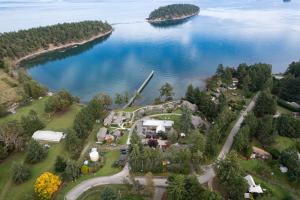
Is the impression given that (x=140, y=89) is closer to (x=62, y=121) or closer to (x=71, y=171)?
(x=62, y=121)

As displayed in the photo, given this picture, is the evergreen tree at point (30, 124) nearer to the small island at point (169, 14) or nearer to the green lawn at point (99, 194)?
the green lawn at point (99, 194)

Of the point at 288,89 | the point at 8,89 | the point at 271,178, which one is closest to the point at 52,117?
the point at 8,89

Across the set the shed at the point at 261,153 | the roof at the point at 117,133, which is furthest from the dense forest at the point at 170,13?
the shed at the point at 261,153

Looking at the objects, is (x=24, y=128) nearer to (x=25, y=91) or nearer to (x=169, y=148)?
(x=25, y=91)

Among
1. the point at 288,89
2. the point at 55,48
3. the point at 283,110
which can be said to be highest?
the point at 55,48

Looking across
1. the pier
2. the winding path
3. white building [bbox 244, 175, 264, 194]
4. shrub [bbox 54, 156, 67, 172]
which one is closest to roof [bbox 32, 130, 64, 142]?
shrub [bbox 54, 156, 67, 172]

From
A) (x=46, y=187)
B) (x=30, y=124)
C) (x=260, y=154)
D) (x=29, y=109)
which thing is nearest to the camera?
(x=46, y=187)

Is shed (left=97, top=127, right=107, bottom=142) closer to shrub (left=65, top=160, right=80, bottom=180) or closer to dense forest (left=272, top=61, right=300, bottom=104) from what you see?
shrub (left=65, top=160, right=80, bottom=180)
